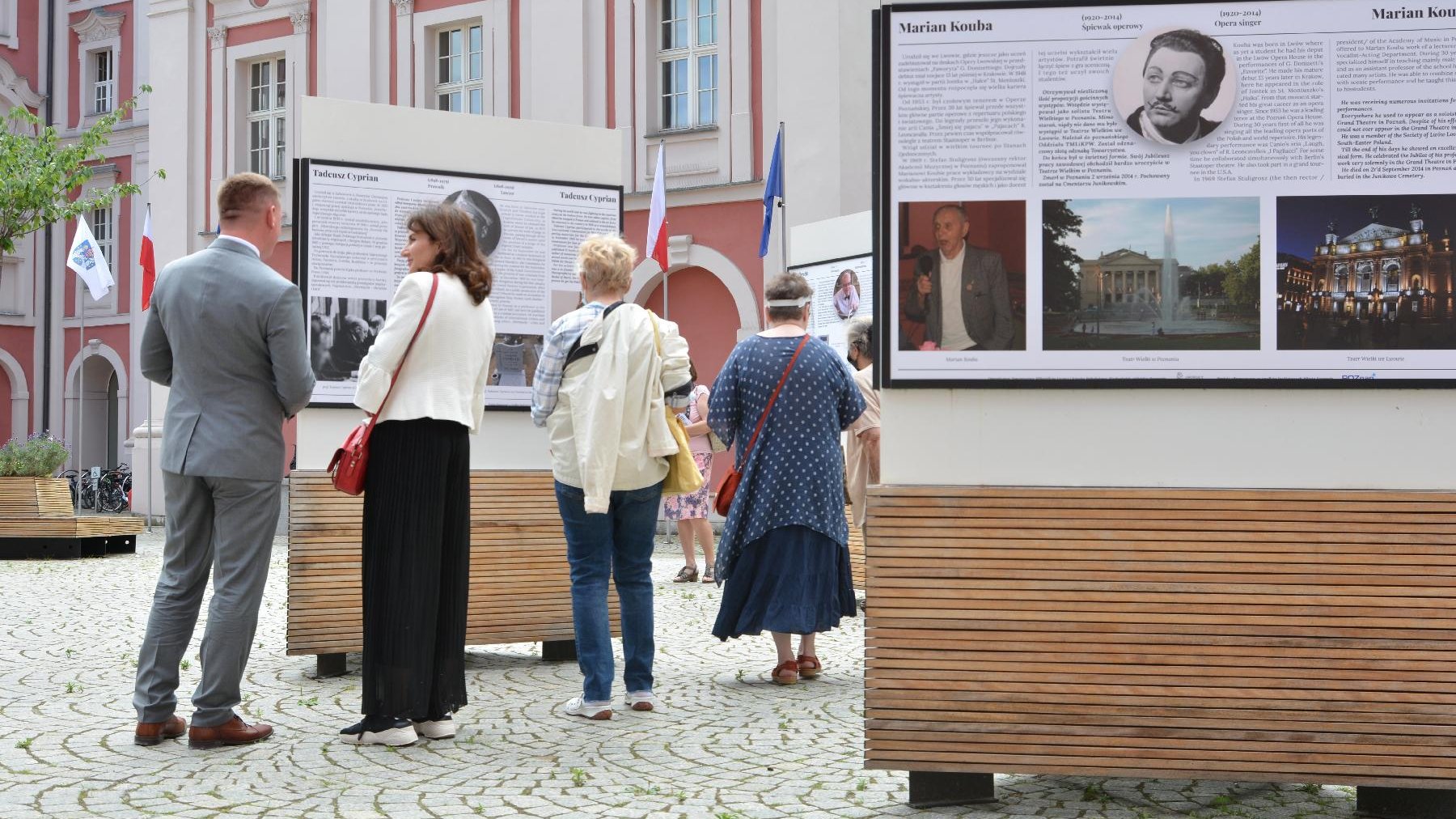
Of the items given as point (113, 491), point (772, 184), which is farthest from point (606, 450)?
point (113, 491)

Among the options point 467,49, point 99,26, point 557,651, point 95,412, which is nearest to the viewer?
point 557,651

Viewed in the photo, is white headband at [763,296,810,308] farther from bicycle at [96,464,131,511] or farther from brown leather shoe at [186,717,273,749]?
bicycle at [96,464,131,511]

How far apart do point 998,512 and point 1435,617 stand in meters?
1.12

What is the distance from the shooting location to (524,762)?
16.2 ft

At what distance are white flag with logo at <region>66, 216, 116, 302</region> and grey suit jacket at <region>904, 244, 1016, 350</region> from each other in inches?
782

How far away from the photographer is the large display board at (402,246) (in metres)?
7.08

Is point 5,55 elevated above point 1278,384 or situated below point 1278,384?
above

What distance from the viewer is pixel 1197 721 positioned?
408cm

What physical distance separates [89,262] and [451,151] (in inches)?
672

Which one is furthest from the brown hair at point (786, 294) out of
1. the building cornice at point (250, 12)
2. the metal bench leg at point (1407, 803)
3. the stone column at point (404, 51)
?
the building cornice at point (250, 12)

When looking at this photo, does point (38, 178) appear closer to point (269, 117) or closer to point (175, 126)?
point (269, 117)

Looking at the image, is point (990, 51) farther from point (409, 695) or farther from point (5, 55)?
point (5, 55)

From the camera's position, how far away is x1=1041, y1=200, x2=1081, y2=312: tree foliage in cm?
418

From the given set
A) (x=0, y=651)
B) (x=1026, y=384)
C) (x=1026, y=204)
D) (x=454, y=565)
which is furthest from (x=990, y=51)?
(x=0, y=651)
